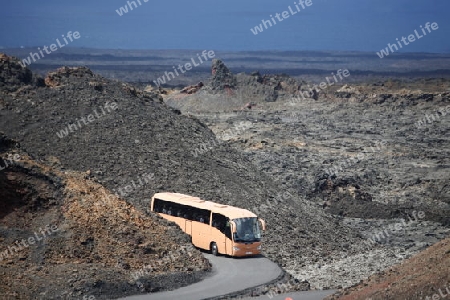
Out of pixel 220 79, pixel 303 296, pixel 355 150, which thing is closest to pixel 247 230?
pixel 303 296

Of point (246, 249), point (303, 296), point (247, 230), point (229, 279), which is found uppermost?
point (247, 230)

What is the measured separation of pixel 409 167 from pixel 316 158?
7.88 metres

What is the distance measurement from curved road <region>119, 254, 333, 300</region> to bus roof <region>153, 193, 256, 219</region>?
1743mm

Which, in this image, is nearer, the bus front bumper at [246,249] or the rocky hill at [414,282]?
the rocky hill at [414,282]

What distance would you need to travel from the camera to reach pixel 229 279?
26.8 m

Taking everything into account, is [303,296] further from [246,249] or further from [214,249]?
[214,249]

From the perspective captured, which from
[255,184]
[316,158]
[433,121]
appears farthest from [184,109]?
[255,184]

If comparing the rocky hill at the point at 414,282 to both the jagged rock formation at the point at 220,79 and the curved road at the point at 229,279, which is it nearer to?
the curved road at the point at 229,279

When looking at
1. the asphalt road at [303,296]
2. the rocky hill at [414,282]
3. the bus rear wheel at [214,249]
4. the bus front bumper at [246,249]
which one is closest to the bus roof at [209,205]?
the bus front bumper at [246,249]

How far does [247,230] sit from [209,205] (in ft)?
6.73

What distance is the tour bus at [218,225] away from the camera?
98.4 ft

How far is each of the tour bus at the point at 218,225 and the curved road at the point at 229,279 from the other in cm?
50

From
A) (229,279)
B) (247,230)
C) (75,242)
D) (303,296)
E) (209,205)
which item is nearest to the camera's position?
(303,296)

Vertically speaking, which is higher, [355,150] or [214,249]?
[214,249]
